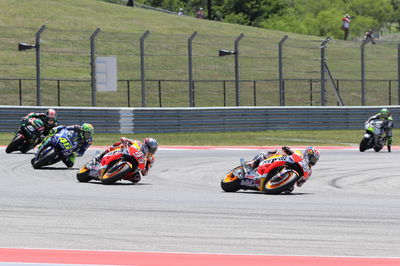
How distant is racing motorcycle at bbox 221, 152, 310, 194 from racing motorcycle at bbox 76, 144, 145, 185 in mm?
1716

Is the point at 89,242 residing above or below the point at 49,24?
below

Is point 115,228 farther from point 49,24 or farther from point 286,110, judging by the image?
point 49,24

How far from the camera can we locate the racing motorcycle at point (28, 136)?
2036 centimetres

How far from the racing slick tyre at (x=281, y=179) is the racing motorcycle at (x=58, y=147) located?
5010 mm

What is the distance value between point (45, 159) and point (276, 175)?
5.55 m

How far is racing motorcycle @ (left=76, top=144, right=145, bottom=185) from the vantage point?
1395cm

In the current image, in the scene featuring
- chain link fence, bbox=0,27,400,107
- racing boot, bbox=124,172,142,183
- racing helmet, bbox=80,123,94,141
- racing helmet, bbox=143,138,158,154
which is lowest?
racing boot, bbox=124,172,142,183

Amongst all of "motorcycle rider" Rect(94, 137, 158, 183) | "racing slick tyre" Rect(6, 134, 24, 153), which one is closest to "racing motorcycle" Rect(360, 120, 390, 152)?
"racing slick tyre" Rect(6, 134, 24, 153)

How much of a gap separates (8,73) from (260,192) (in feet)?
105

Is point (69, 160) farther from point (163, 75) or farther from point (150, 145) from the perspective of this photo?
point (163, 75)

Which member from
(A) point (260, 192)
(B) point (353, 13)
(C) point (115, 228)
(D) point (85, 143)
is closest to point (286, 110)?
(D) point (85, 143)

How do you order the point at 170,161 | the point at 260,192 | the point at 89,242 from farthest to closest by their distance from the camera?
Result: the point at 170,161, the point at 260,192, the point at 89,242

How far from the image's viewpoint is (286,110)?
3002 cm

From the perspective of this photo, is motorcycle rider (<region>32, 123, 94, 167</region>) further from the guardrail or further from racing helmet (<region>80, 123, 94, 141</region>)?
the guardrail
